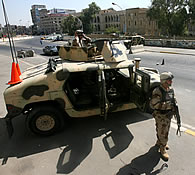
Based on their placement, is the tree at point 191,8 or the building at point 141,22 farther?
the building at point 141,22

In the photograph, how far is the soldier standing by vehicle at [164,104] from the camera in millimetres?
3170

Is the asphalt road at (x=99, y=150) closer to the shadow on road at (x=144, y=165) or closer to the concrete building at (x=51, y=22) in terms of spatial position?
the shadow on road at (x=144, y=165)

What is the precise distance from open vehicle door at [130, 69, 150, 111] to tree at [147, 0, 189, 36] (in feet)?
153

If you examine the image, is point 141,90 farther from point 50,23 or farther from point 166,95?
point 50,23

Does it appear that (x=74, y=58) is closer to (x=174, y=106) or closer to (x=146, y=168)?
(x=174, y=106)

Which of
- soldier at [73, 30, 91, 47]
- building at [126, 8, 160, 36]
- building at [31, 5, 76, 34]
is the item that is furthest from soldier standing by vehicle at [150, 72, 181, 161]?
building at [31, 5, 76, 34]

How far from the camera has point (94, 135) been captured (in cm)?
450

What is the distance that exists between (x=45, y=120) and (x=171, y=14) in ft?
162

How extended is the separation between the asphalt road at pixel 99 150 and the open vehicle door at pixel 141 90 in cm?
76

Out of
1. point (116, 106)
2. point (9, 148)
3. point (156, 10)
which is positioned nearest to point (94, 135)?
point (116, 106)

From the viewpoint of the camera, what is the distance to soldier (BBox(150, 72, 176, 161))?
10.4 feet

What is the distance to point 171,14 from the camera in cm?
A: 4531

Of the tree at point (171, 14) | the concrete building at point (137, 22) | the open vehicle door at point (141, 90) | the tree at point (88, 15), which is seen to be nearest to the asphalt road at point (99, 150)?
the open vehicle door at point (141, 90)

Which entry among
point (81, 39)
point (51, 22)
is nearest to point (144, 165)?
point (81, 39)
